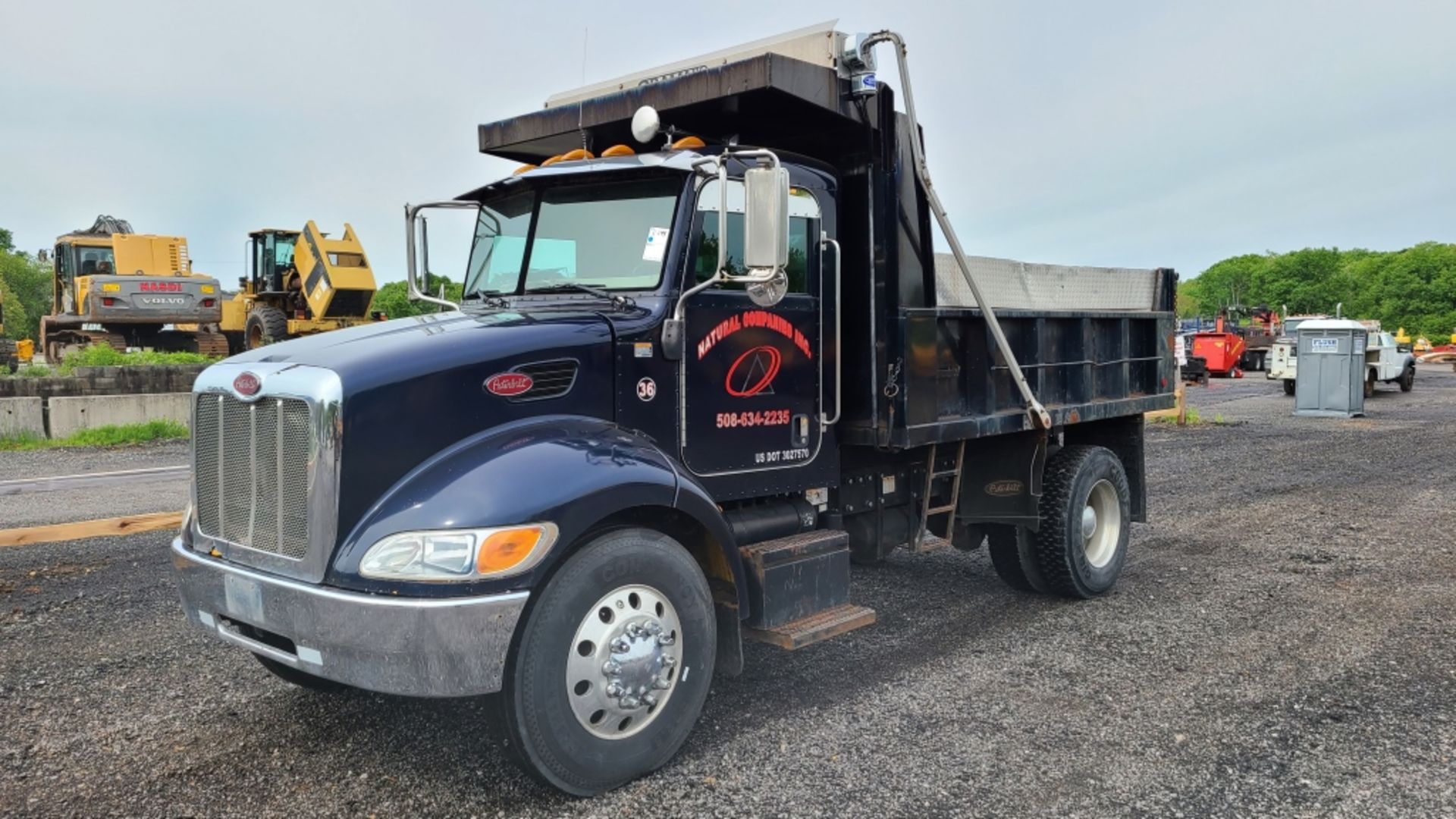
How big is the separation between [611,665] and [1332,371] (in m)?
22.1

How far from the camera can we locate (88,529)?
7.91m

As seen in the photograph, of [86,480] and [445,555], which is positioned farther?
[86,480]

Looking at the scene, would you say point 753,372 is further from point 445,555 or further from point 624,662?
point 445,555

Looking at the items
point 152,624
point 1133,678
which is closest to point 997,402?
point 1133,678

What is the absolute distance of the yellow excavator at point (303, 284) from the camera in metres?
21.2

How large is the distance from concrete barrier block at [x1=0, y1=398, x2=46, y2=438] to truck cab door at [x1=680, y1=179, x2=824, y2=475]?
14548 mm

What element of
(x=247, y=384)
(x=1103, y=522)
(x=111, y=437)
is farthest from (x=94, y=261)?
(x=1103, y=522)

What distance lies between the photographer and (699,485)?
4191mm

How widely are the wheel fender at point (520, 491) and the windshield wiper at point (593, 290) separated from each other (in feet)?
2.04

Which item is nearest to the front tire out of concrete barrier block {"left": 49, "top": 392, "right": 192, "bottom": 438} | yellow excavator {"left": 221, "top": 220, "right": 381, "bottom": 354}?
concrete barrier block {"left": 49, "top": 392, "right": 192, "bottom": 438}

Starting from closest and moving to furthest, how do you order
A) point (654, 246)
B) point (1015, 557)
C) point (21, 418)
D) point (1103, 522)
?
point (654, 246)
point (1015, 557)
point (1103, 522)
point (21, 418)

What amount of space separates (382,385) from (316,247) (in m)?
19.7

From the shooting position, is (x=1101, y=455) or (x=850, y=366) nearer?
(x=850, y=366)

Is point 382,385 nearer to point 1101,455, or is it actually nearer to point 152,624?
point 152,624
